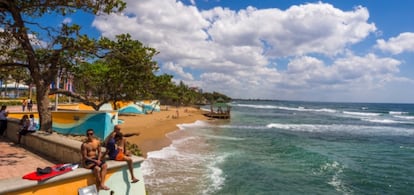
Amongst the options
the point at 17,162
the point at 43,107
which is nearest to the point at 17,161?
the point at 17,162

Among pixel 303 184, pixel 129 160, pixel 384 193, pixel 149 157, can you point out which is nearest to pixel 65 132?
pixel 149 157

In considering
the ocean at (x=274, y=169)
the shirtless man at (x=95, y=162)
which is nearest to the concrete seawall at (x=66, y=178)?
the shirtless man at (x=95, y=162)

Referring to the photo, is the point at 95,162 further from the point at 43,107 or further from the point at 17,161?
the point at 43,107

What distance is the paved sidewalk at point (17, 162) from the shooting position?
23.3 feet

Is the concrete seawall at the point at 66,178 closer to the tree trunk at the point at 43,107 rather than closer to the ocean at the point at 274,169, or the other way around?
the tree trunk at the point at 43,107

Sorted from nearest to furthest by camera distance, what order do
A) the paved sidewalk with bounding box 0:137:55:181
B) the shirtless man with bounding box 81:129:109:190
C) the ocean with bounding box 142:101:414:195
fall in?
the shirtless man with bounding box 81:129:109:190, the paved sidewalk with bounding box 0:137:55:181, the ocean with bounding box 142:101:414:195

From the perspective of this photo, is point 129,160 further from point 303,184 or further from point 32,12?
point 303,184

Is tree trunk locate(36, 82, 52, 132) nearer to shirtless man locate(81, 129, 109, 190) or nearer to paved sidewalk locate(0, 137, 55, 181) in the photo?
paved sidewalk locate(0, 137, 55, 181)

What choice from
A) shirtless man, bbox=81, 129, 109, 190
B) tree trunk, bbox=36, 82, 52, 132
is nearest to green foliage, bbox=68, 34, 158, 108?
tree trunk, bbox=36, 82, 52, 132

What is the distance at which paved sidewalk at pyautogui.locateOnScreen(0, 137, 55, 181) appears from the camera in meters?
7.10

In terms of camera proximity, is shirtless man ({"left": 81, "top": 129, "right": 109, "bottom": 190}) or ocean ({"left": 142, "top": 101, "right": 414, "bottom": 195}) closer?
shirtless man ({"left": 81, "top": 129, "right": 109, "bottom": 190})

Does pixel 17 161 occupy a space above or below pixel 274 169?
above

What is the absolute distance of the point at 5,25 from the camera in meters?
8.79

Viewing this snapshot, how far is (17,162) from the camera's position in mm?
7930
